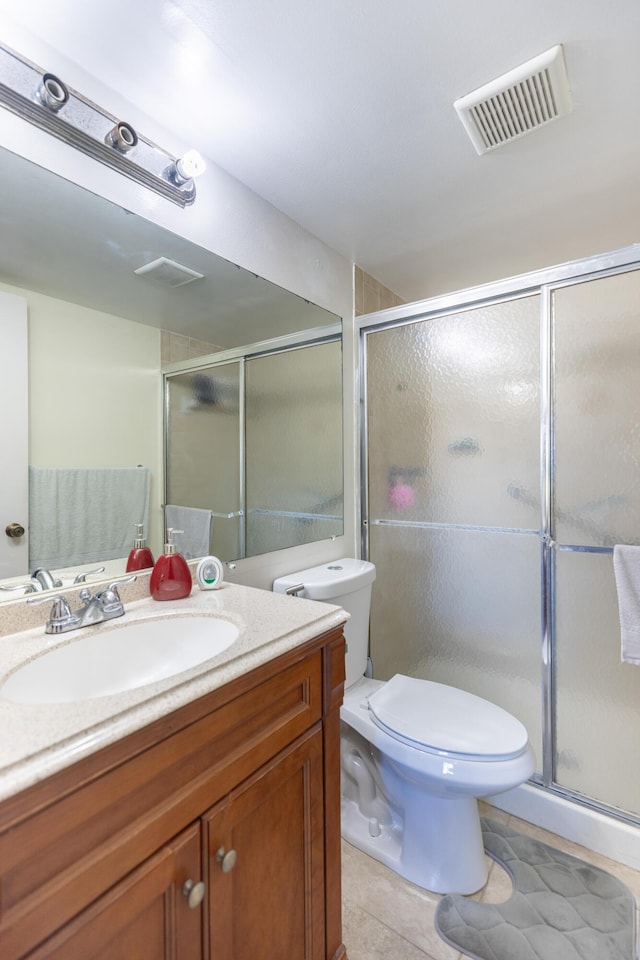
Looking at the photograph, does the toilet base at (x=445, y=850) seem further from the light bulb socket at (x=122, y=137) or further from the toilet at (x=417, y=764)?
the light bulb socket at (x=122, y=137)

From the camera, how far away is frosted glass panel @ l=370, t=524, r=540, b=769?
5.44 ft

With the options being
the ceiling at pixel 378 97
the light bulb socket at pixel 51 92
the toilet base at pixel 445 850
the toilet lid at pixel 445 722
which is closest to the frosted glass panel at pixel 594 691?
the toilet lid at pixel 445 722

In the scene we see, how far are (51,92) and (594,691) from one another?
224 cm

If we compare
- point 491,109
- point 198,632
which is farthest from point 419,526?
point 491,109

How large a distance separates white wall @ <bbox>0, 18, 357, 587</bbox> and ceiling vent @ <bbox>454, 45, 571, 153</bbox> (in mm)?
706

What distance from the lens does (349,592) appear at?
5.39 ft

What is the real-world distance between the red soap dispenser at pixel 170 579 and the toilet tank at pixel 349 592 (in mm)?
458

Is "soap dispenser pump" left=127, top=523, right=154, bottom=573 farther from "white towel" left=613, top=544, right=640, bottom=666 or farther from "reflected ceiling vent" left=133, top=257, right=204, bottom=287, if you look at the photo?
"white towel" left=613, top=544, right=640, bottom=666

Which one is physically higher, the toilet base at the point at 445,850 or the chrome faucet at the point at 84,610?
the chrome faucet at the point at 84,610

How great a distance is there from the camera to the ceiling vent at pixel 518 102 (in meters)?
1.11

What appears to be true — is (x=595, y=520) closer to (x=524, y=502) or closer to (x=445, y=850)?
(x=524, y=502)

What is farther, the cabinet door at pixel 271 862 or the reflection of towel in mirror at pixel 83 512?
the reflection of towel in mirror at pixel 83 512

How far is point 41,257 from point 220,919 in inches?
53.0

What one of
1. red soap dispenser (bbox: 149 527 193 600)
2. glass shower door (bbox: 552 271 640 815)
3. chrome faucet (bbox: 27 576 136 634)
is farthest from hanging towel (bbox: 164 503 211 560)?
glass shower door (bbox: 552 271 640 815)
